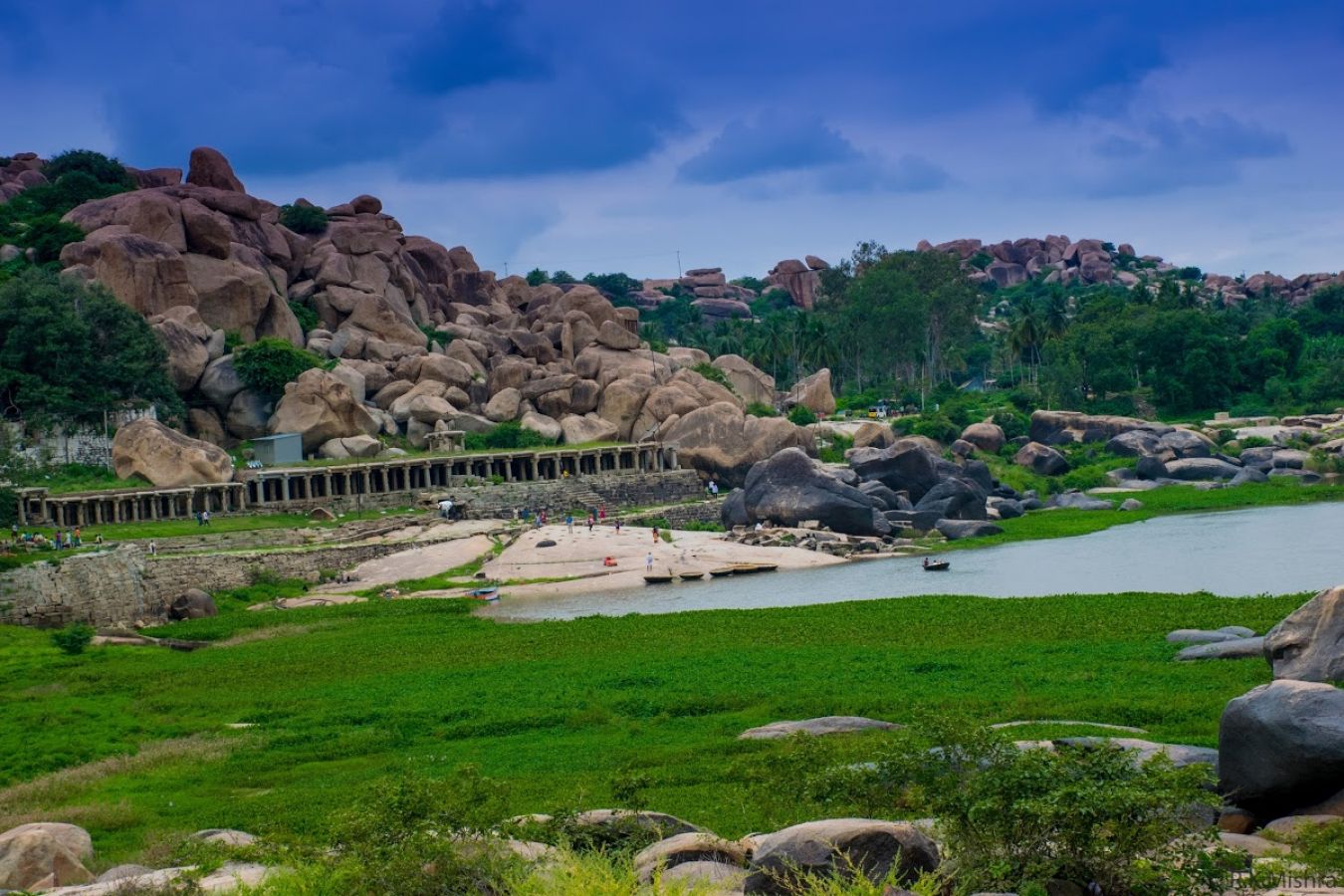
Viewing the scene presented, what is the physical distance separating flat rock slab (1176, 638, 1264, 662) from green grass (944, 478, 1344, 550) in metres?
32.8

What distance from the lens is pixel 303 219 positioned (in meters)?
103

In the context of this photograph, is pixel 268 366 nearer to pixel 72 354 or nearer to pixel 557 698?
pixel 72 354

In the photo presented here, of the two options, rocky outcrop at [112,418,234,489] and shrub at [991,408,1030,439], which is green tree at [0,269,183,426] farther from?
shrub at [991,408,1030,439]

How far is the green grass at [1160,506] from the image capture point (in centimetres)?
6412

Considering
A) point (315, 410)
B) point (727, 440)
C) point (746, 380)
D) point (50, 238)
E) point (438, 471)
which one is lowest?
point (438, 471)

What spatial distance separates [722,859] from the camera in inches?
613

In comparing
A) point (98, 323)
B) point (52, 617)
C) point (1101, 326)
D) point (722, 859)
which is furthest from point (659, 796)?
point (1101, 326)

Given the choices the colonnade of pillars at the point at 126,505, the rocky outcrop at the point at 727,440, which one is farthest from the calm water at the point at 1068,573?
the rocky outcrop at the point at 727,440

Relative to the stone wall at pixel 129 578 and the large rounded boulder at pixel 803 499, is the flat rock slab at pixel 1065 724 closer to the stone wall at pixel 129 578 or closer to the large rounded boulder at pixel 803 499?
the stone wall at pixel 129 578

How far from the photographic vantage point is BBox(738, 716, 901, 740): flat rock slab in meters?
23.9

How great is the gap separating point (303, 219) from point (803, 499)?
2144 inches

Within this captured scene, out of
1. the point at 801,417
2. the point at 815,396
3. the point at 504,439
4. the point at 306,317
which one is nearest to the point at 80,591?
the point at 504,439

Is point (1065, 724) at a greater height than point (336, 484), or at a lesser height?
lesser

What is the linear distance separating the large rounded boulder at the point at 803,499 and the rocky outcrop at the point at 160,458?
85.2ft
